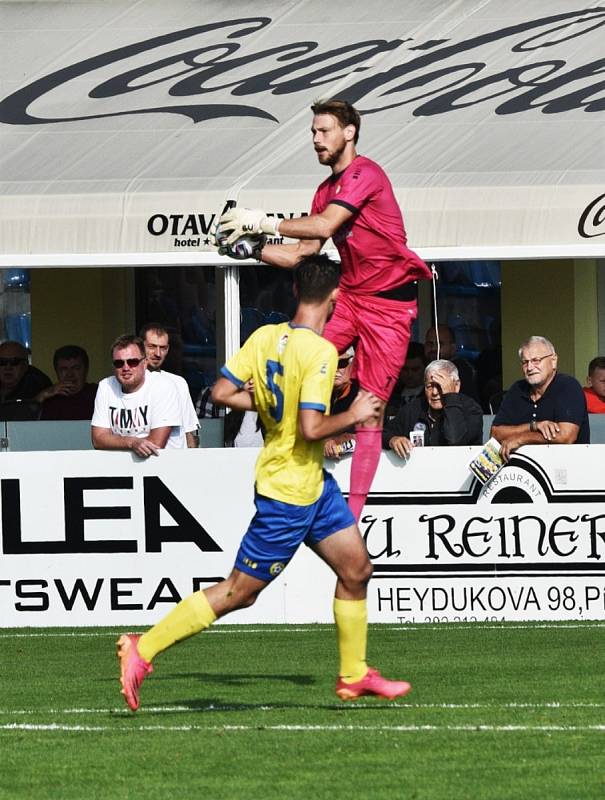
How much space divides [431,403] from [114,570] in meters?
2.33

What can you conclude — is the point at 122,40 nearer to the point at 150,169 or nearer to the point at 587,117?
the point at 150,169

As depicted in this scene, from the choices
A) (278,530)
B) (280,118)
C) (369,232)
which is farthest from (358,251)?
(280,118)

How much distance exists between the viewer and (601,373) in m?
13.2

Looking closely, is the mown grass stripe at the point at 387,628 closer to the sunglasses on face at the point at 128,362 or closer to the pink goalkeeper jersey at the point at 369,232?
the sunglasses on face at the point at 128,362

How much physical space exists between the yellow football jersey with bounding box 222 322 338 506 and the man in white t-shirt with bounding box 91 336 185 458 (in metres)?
4.44

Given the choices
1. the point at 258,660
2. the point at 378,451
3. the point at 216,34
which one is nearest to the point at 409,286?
the point at 378,451

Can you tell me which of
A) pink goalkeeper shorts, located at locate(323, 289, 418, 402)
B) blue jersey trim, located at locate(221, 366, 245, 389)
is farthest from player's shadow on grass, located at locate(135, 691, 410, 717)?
pink goalkeeper shorts, located at locate(323, 289, 418, 402)

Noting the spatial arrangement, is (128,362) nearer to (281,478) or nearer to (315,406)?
(281,478)

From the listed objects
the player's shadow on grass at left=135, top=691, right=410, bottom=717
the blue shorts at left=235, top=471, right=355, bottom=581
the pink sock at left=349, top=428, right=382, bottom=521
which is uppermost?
the pink sock at left=349, top=428, right=382, bottom=521

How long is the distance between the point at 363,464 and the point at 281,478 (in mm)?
1761

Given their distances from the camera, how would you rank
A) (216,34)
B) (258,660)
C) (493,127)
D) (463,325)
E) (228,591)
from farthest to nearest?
(463,325)
(216,34)
(493,127)
(258,660)
(228,591)

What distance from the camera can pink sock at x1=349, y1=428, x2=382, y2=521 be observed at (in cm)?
880

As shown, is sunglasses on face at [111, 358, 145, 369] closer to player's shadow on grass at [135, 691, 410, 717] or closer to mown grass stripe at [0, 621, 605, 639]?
mown grass stripe at [0, 621, 605, 639]

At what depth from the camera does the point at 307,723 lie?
271 inches
